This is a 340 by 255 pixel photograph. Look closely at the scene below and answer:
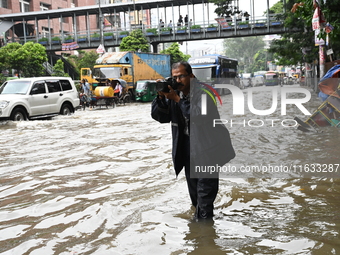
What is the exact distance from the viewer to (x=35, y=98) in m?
16.9

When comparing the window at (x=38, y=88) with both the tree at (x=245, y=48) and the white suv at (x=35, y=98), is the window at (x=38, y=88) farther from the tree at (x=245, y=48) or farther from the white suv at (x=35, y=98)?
the tree at (x=245, y=48)

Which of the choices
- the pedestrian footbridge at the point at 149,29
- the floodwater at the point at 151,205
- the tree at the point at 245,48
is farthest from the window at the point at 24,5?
the tree at the point at 245,48

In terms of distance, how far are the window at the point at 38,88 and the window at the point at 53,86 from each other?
0.30m

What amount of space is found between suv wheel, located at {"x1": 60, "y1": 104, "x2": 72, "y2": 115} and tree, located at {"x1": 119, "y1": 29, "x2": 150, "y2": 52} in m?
30.5

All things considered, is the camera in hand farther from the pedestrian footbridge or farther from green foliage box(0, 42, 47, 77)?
the pedestrian footbridge

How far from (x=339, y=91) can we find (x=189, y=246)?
7.27 m

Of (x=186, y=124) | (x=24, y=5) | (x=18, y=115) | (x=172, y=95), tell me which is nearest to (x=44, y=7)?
(x=24, y=5)

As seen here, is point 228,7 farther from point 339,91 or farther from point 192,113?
point 192,113

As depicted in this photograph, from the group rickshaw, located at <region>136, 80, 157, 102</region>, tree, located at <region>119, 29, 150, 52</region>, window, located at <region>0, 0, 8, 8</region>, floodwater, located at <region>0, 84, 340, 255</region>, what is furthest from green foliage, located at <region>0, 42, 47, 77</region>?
floodwater, located at <region>0, 84, 340, 255</region>

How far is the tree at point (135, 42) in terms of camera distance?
160 feet

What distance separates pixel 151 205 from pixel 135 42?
44645 mm

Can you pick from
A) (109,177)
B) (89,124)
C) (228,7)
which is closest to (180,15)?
(228,7)

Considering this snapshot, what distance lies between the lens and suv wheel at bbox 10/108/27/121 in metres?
16.1

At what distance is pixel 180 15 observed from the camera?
5238 centimetres
